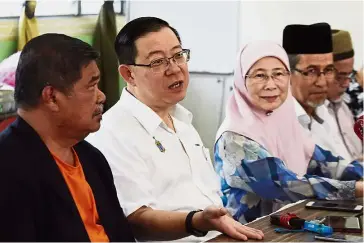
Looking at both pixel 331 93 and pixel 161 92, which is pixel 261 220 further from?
pixel 331 93

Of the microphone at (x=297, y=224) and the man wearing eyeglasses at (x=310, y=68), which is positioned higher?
the man wearing eyeglasses at (x=310, y=68)

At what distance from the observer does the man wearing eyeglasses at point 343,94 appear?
3.27 meters

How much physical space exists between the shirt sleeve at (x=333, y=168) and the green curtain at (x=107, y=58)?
87 cm

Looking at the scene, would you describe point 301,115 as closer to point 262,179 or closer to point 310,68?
point 310,68

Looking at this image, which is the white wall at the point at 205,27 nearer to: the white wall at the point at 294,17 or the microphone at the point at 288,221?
the white wall at the point at 294,17

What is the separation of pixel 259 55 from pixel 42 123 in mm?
1173

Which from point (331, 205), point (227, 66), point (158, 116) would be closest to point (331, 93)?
point (227, 66)

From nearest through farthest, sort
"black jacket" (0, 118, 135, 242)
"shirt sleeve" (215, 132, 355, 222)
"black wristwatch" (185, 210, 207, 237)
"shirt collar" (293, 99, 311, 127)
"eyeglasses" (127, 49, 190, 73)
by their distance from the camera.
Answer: "black jacket" (0, 118, 135, 242) < "black wristwatch" (185, 210, 207, 237) < "eyeglasses" (127, 49, 190, 73) < "shirt sleeve" (215, 132, 355, 222) < "shirt collar" (293, 99, 311, 127)

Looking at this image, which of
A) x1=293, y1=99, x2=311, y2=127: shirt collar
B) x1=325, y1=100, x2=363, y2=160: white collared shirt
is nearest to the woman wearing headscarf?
x1=293, y1=99, x2=311, y2=127: shirt collar

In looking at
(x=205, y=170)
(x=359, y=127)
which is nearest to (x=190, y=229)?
(x=205, y=170)

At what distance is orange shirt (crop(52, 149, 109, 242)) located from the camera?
1558 mm

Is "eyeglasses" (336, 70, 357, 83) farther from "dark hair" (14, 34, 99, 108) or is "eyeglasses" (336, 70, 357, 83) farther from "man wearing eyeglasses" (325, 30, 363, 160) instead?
"dark hair" (14, 34, 99, 108)

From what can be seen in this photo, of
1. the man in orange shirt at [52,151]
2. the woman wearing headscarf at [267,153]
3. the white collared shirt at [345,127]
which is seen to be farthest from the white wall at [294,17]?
the man in orange shirt at [52,151]

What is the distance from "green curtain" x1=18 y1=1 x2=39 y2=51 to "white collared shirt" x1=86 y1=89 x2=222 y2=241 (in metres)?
0.33
